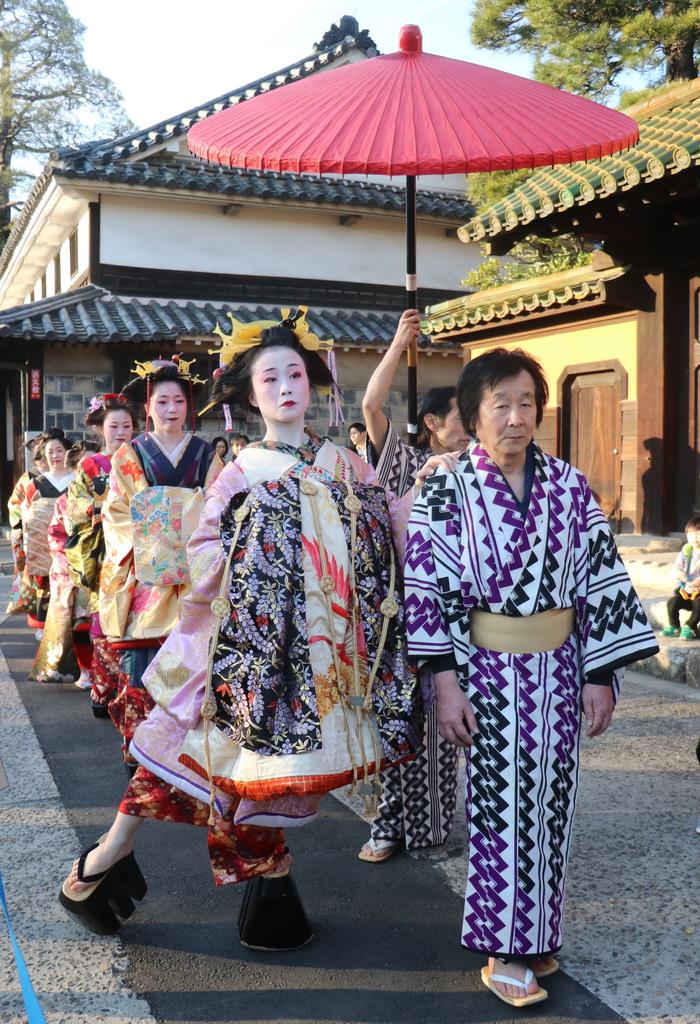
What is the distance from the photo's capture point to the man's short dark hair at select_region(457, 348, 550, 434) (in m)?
2.75

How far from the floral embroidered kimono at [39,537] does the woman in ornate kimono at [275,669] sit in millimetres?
4923

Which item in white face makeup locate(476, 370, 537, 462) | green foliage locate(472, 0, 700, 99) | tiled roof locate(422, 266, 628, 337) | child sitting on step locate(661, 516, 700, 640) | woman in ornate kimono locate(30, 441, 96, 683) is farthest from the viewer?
green foliage locate(472, 0, 700, 99)

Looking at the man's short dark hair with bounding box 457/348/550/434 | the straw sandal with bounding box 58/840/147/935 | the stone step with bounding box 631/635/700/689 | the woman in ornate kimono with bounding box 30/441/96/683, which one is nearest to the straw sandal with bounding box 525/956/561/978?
the straw sandal with bounding box 58/840/147/935

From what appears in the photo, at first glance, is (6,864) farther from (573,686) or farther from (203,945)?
(573,686)

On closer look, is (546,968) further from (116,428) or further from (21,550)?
(21,550)

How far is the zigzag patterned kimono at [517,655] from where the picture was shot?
2.62 meters

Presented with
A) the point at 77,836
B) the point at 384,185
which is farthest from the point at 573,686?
the point at 384,185

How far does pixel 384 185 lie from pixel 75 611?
12.7m

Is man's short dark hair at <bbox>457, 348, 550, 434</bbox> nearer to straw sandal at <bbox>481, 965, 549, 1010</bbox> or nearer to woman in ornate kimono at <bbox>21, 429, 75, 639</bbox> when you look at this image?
straw sandal at <bbox>481, 965, 549, 1010</bbox>

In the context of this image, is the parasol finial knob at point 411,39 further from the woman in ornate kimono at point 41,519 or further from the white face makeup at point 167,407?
the woman in ornate kimono at point 41,519

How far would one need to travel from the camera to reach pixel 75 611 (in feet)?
21.5

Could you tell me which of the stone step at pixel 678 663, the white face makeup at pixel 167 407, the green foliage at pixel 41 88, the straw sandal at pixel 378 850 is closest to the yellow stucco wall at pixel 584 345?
the stone step at pixel 678 663

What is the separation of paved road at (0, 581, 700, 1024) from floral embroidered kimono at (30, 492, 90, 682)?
2.12 metres

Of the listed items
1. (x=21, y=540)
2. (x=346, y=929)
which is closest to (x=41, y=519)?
(x=21, y=540)
